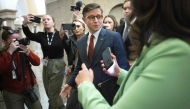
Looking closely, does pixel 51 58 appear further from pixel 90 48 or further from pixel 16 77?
pixel 90 48

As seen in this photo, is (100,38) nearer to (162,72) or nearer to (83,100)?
(83,100)

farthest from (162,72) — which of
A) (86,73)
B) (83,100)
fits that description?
(86,73)

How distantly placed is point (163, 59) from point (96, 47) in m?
1.55

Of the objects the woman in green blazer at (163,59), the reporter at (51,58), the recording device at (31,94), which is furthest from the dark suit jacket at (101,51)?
the reporter at (51,58)

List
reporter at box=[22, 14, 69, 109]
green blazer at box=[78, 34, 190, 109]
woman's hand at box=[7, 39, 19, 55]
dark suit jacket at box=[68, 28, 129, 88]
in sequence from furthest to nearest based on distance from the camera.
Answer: reporter at box=[22, 14, 69, 109], woman's hand at box=[7, 39, 19, 55], dark suit jacket at box=[68, 28, 129, 88], green blazer at box=[78, 34, 190, 109]

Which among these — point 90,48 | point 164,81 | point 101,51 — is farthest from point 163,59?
point 90,48

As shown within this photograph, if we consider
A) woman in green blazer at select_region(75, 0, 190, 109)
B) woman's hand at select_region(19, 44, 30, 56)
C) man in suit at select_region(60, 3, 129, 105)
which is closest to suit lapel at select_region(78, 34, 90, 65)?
man in suit at select_region(60, 3, 129, 105)

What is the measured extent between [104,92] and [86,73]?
104 centimetres

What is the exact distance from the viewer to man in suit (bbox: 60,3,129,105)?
6.98ft

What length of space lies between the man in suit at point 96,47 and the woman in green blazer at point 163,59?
4.57 ft

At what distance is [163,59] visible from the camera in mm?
627

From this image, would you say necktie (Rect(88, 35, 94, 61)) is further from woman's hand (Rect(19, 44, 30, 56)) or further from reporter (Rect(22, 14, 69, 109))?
reporter (Rect(22, 14, 69, 109))

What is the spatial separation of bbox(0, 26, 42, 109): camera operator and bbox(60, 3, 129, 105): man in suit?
0.84 metres

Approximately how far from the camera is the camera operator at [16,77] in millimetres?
2719
